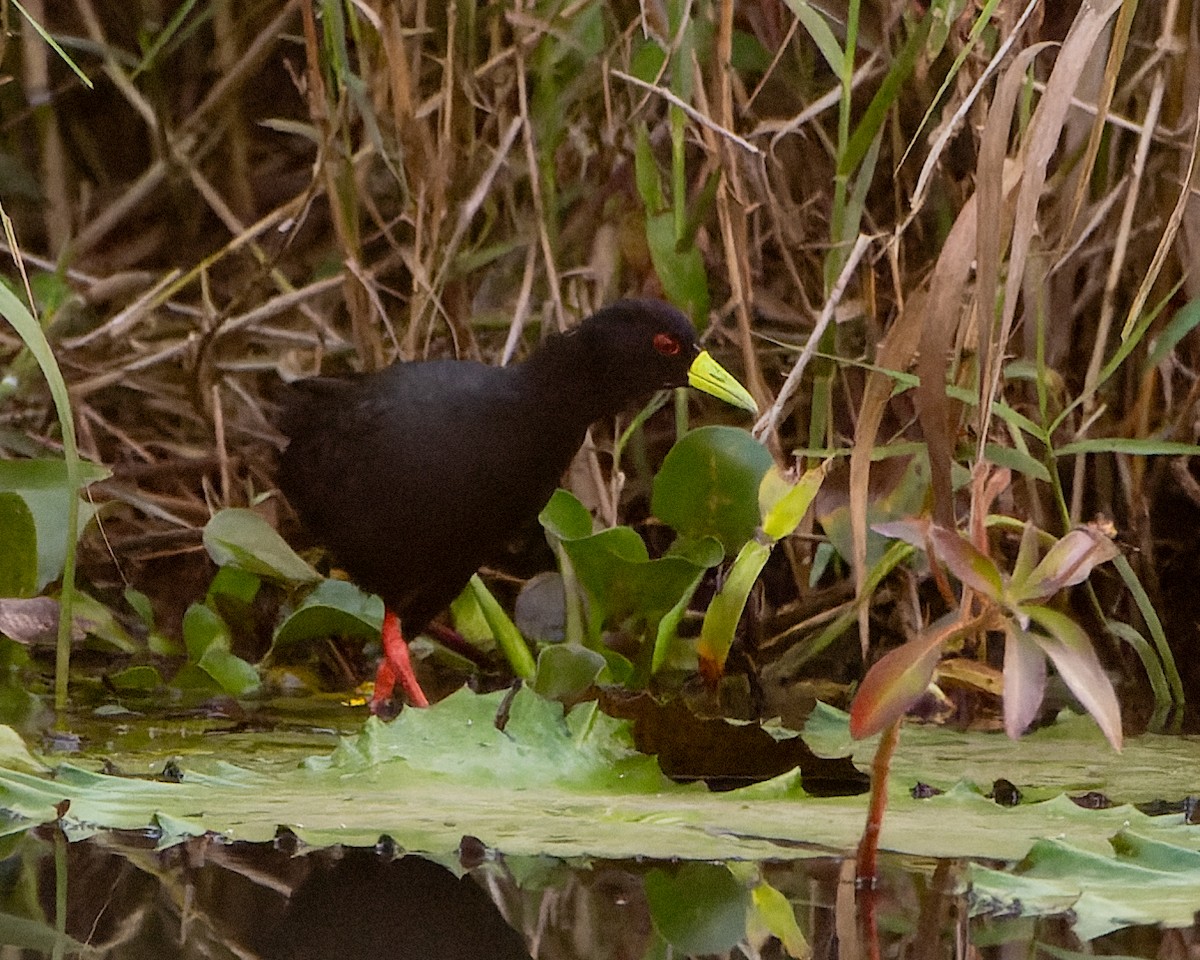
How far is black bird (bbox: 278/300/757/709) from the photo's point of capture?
2869 mm

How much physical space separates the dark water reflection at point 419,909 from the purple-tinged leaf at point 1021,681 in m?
0.18

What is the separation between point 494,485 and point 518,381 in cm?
18

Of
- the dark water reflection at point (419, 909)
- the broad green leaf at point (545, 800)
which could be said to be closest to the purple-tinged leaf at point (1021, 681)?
the dark water reflection at point (419, 909)

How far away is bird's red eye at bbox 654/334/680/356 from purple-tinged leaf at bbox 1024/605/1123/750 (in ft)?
5.23

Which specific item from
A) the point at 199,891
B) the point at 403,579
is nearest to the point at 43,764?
the point at 199,891

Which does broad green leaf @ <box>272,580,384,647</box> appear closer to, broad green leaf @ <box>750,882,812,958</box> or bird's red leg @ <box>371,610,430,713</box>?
bird's red leg @ <box>371,610,430,713</box>

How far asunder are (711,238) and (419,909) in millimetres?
1854

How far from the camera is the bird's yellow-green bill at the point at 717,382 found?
9.03ft

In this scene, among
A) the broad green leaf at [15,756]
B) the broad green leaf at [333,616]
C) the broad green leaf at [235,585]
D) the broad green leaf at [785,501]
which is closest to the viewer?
the broad green leaf at [15,756]

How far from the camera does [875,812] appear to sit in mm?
1463

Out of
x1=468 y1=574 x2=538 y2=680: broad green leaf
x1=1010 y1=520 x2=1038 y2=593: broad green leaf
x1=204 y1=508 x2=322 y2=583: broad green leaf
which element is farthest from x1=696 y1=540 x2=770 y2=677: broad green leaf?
x1=1010 y1=520 x2=1038 y2=593: broad green leaf

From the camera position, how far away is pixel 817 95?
317cm

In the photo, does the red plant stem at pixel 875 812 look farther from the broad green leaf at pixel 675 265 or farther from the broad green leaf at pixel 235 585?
the broad green leaf at pixel 235 585

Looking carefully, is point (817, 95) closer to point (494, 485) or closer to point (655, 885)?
point (494, 485)
